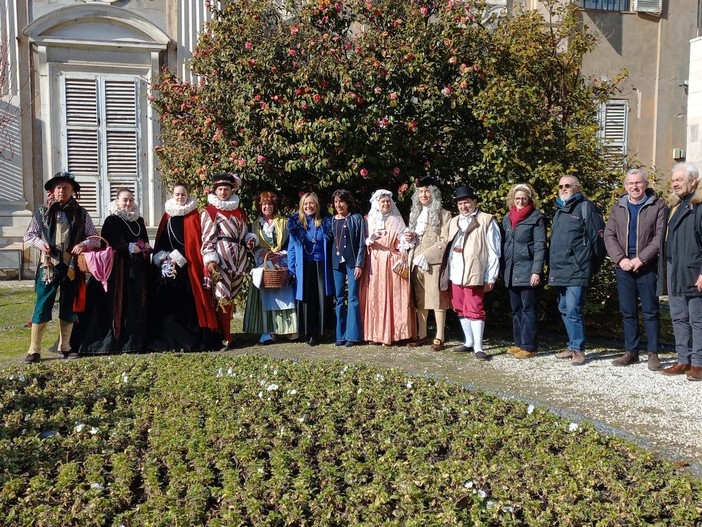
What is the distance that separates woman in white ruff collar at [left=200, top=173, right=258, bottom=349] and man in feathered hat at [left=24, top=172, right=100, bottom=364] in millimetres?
1082

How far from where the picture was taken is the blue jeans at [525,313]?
7242mm

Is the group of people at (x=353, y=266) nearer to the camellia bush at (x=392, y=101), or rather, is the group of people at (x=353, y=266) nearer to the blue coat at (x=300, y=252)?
the blue coat at (x=300, y=252)

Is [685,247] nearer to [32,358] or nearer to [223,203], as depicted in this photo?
[223,203]

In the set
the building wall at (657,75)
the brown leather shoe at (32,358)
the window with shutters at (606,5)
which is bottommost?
the brown leather shoe at (32,358)

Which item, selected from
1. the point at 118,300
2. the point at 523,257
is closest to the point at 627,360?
the point at 523,257

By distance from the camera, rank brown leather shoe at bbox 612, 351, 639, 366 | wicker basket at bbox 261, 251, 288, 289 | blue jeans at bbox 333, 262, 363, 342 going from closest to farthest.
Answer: brown leather shoe at bbox 612, 351, 639, 366, wicker basket at bbox 261, 251, 288, 289, blue jeans at bbox 333, 262, 363, 342

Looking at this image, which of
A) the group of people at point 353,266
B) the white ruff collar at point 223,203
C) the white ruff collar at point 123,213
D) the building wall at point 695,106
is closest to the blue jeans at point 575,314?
the group of people at point 353,266

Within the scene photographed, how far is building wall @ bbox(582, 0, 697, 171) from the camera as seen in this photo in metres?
→ 15.2

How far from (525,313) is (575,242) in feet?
2.81

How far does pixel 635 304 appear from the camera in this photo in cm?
684

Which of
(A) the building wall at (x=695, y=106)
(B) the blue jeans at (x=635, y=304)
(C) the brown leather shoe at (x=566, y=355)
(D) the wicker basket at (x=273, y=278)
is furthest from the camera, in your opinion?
(A) the building wall at (x=695, y=106)

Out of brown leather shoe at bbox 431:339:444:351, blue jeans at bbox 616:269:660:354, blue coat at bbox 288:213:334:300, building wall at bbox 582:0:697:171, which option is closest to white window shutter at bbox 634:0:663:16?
building wall at bbox 582:0:697:171

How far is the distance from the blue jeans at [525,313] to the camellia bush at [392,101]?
1.15m

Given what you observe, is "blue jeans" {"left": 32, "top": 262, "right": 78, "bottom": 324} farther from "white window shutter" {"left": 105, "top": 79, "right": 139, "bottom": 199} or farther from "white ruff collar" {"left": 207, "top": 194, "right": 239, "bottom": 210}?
"white window shutter" {"left": 105, "top": 79, "right": 139, "bottom": 199}
